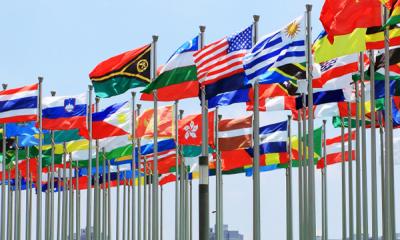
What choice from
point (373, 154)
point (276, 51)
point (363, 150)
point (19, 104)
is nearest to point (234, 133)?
point (19, 104)

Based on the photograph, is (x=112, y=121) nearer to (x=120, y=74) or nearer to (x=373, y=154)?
(x=120, y=74)

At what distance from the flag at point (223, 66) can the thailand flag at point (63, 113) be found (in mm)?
14856

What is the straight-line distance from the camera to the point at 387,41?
33.6 metres

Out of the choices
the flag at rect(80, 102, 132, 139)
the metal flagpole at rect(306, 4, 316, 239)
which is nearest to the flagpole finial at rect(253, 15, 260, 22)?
the metal flagpole at rect(306, 4, 316, 239)

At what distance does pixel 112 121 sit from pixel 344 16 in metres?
20.1

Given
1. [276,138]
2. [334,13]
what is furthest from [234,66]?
[276,138]

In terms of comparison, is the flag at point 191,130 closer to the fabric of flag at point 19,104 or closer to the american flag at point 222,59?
the fabric of flag at point 19,104

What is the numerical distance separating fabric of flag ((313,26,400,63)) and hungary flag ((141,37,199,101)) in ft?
19.5

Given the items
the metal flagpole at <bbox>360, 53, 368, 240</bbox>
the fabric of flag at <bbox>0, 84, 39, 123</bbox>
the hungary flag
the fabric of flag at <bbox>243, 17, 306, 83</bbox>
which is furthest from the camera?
the fabric of flag at <bbox>0, 84, 39, 123</bbox>

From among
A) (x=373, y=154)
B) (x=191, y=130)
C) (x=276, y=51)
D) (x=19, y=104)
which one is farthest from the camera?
(x=191, y=130)

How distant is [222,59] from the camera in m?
36.6

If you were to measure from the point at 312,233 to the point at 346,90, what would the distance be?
576 centimetres

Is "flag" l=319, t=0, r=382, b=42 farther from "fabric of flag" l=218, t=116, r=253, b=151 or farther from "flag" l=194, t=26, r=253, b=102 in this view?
"fabric of flag" l=218, t=116, r=253, b=151

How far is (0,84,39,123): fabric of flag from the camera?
4781cm
